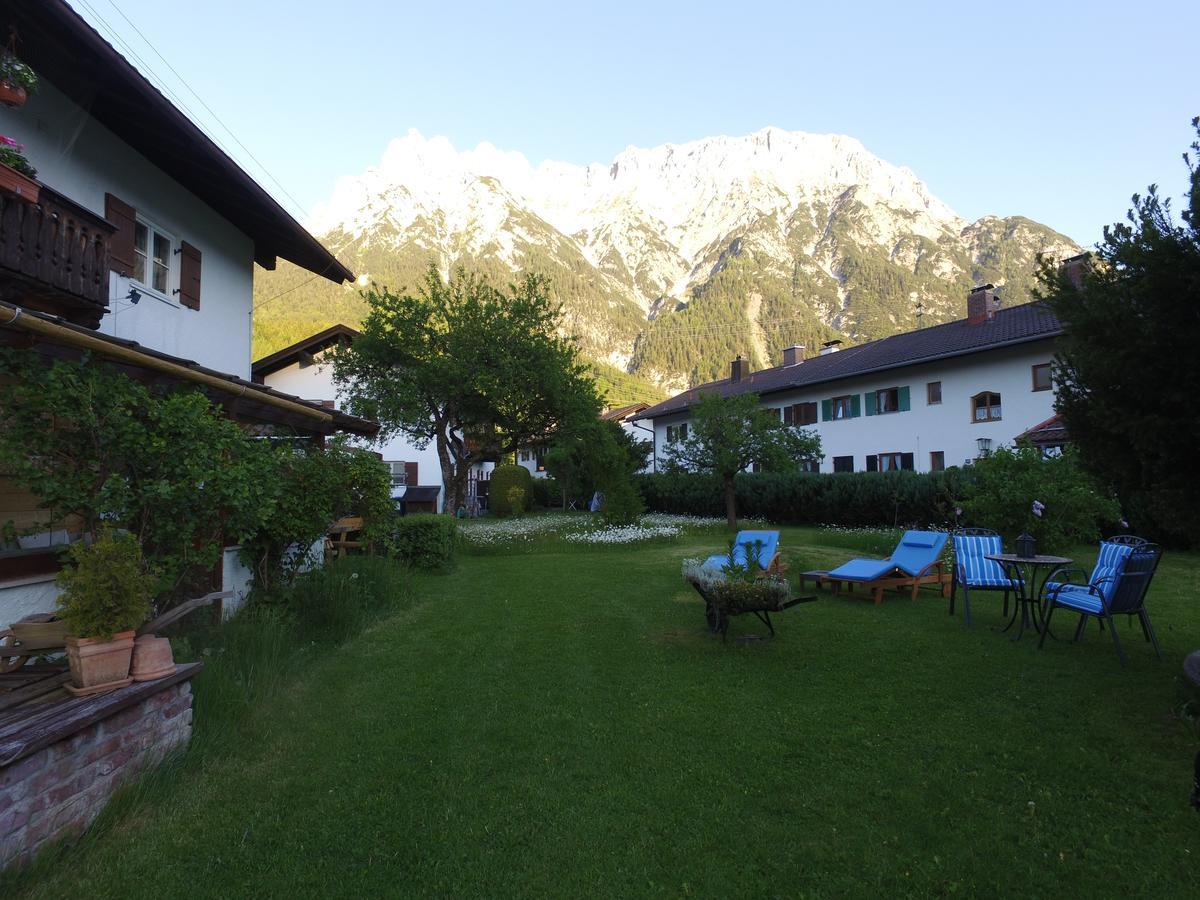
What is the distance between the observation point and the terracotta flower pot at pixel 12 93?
5336 millimetres

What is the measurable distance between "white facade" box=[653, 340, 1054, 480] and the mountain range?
44.4 metres

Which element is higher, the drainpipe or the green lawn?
the drainpipe

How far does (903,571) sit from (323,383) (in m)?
29.8

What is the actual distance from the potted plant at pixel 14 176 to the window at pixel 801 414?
27.9m

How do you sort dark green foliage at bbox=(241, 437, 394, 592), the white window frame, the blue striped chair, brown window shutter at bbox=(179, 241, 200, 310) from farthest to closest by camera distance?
brown window shutter at bbox=(179, 241, 200, 310), the white window frame, the blue striped chair, dark green foliage at bbox=(241, 437, 394, 592)

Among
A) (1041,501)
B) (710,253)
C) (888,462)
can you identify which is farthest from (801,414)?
(710,253)

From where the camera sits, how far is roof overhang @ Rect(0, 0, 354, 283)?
6.09 metres

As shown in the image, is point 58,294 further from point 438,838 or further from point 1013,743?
point 1013,743

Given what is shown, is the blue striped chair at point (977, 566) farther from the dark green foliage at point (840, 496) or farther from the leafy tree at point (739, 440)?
the leafy tree at point (739, 440)

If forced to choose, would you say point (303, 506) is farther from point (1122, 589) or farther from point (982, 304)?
point (982, 304)

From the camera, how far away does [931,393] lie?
2516 cm

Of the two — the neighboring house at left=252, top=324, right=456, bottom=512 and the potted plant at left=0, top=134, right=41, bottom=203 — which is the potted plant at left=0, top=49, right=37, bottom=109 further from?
the neighboring house at left=252, top=324, right=456, bottom=512

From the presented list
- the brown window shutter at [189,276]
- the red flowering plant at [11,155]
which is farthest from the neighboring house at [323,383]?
the red flowering plant at [11,155]

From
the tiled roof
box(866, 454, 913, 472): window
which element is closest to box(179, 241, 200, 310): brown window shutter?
the tiled roof
